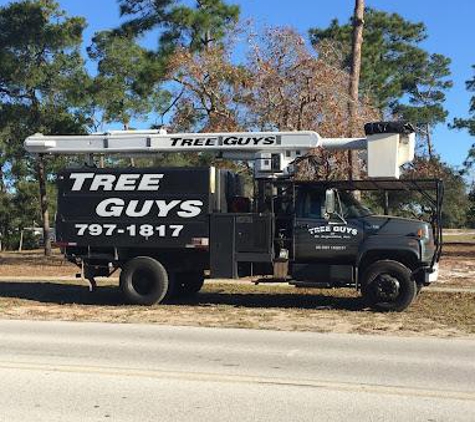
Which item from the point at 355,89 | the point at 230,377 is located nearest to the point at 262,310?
the point at 230,377

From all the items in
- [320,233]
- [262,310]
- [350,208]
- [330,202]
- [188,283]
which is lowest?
[262,310]

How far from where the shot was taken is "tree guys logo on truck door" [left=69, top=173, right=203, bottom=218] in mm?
13492

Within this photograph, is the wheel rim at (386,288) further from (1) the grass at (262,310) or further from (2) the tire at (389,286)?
(1) the grass at (262,310)

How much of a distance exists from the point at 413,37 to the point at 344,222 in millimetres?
33399

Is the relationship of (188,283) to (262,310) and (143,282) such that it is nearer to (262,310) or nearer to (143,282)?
(143,282)

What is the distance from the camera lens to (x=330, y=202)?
43.4 feet

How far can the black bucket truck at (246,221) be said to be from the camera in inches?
503

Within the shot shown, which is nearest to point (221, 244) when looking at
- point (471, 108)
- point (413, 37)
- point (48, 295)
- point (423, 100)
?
point (48, 295)

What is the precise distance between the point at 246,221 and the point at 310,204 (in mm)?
1271

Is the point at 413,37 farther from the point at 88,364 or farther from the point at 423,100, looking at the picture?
the point at 88,364

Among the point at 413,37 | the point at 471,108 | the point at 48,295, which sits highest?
the point at 413,37

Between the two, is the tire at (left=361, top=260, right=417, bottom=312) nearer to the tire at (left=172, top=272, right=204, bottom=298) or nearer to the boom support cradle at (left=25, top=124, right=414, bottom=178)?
the boom support cradle at (left=25, top=124, right=414, bottom=178)

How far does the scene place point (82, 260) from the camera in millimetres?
14320

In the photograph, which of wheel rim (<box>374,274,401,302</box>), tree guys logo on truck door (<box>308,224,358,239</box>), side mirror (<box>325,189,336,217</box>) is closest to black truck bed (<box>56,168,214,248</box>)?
tree guys logo on truck door (<box>308,224,358,239</box>)
